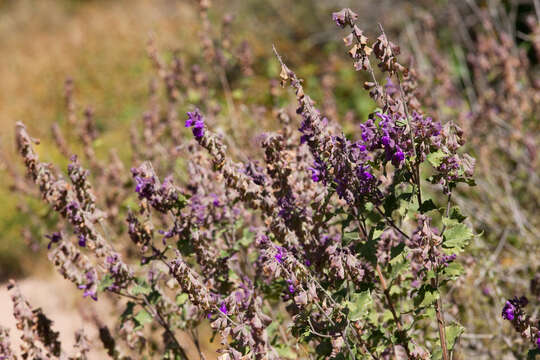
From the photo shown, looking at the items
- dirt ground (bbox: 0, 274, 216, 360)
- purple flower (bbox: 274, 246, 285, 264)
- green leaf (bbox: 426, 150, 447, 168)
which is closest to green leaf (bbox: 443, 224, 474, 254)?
green leaf (bbox: 426, 150, 447, 168)

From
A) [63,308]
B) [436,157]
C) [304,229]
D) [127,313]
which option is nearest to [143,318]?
[127,313]

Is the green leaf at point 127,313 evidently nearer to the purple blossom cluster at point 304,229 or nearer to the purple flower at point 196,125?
the purple blossom cluster at point 304,229

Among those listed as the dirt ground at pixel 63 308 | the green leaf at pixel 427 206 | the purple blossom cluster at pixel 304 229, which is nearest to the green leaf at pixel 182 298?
the purple blossom cluster at pixel 304 229

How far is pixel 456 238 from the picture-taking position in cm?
198

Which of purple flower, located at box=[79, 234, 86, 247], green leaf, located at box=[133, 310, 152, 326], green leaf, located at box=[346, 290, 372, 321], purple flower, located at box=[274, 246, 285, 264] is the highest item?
purple flower, located at box=[79, 234, 86, 247]

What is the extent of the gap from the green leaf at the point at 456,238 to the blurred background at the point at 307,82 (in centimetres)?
92

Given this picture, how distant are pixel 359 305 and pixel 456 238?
1.37 feet

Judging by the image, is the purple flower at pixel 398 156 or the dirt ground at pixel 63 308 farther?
the dirt ground at pixel 63 308

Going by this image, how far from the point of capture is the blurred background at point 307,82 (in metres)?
4.36

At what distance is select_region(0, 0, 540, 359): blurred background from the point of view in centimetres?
436

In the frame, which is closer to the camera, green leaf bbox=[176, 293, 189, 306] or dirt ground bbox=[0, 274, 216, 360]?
green leaf bbox=[176, 293, 189, 306]

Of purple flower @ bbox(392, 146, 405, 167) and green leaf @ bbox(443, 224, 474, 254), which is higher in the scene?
purple flower @ bbox(392, 146, 405, 167)

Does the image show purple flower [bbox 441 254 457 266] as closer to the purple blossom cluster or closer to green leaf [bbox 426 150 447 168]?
the purple blossom cluster

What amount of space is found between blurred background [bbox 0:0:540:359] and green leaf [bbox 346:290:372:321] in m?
1.01
